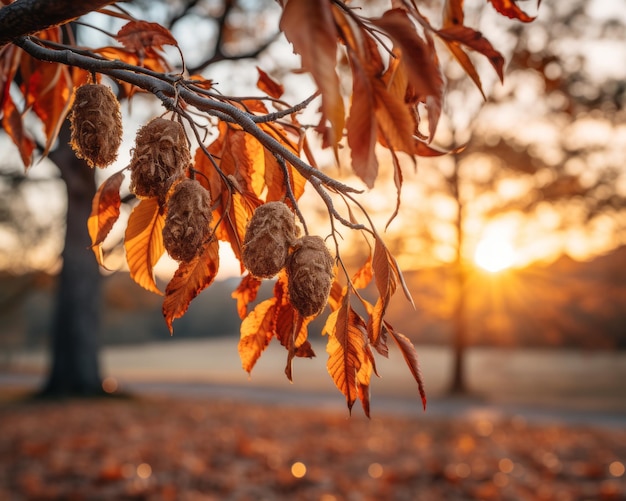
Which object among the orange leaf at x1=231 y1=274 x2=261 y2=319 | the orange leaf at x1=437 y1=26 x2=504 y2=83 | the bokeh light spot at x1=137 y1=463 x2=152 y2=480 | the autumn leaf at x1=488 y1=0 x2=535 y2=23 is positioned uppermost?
the autumn leaf at x1=488 y1=0 x2=535 y2=23

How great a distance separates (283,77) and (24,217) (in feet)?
35.9

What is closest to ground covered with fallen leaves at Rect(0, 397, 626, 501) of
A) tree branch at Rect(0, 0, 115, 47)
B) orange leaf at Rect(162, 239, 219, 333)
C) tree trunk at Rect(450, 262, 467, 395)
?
orange leaf at Rect(162, 239, 219, 333)

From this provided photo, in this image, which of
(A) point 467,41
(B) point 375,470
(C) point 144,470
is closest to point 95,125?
(A) point 467,41

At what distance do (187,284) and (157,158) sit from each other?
0.76 feet

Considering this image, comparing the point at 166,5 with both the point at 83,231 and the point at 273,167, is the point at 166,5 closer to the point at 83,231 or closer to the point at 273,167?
the point at 83,231

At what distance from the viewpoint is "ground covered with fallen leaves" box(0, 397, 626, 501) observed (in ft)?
13.6

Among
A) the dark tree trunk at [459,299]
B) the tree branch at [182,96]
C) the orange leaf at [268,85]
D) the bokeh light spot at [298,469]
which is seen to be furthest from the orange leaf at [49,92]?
the dark tree trunk at [459,299]

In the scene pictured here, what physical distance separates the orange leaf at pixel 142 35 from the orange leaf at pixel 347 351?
738 mm

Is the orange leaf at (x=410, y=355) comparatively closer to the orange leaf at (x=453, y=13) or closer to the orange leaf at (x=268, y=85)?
the orange leaf at (x=453, y=13)

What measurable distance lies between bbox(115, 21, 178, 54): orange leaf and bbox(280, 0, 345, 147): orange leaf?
0.72 metres

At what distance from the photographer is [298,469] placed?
4.69 metres

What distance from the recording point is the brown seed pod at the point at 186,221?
2.76 feet

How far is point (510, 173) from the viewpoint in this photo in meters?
12.5

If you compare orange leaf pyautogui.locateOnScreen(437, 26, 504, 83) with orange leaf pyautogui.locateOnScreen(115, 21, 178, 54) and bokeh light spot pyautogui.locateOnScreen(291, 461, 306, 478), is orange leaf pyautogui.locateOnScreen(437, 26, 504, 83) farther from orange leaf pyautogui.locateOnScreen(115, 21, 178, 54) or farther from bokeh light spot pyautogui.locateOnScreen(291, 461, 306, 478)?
bokeh light spot pyautogui.locateOnScreen(291, 461, 306, 478)
